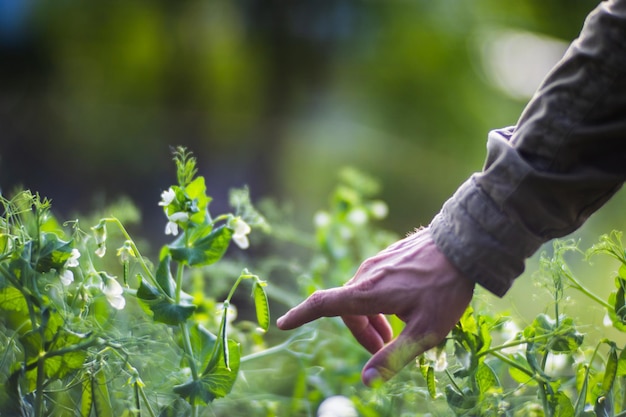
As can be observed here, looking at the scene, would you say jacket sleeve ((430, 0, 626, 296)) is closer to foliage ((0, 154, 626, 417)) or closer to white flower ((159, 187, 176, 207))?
foliage ((0, 154, 626, 417))

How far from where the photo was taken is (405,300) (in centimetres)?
53

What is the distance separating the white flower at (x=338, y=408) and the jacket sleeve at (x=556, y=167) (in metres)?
0.21

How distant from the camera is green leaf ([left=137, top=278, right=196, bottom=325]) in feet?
1.75

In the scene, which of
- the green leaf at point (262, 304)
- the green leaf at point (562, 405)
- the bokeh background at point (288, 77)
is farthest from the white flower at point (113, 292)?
the bokeh background at point (288, 77)

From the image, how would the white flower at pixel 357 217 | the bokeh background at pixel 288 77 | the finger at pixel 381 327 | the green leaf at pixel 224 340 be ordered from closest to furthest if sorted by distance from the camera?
the green leaf at pixel 224 340
the finger at pixel 381 327
the white flower at pixel 357 217
the bokeh background at pixel 288 77

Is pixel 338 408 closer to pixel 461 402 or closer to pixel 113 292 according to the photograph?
pixel 461 402

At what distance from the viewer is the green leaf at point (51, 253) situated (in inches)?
20.1

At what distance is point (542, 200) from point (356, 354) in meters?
0.39

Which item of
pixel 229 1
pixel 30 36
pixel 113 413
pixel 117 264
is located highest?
pixel 229 1

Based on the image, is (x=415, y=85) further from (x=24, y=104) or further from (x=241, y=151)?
(x=24, y=104)

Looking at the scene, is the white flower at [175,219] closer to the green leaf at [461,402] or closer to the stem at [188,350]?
the stem at [188,350]

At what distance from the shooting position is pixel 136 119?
2.34m

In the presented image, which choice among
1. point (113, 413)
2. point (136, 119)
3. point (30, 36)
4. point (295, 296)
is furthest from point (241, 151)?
point (113, 413)

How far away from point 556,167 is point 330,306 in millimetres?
202
